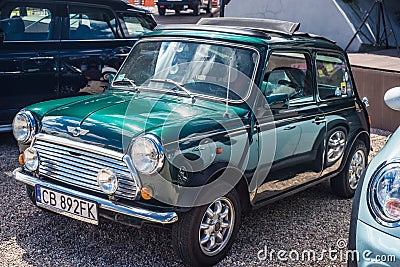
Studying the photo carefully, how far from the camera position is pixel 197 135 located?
3.51 meters

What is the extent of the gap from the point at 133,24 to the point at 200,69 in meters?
3.64

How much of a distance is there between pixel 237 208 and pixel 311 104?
133 cm

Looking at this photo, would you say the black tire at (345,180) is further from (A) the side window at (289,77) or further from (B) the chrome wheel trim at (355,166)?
(A) the side window at (289,77)

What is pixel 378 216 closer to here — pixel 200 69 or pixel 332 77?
pixel 200 69

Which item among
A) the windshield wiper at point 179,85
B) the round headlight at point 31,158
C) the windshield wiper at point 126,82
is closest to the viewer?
the round headlight at point 31,158

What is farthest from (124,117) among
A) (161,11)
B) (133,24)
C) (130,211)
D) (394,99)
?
(161,11)

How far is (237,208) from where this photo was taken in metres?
3.78

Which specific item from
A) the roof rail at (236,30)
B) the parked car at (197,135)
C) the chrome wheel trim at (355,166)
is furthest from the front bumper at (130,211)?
the chrome wheel trim at (355,166)

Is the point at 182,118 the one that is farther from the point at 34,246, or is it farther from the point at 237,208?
the point at 34,246

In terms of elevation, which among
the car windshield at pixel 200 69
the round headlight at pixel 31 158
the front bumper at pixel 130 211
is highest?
the car windshield at pixel 200 69

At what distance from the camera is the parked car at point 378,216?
99.5 inches

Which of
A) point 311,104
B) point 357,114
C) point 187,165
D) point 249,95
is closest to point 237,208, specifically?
point 187,165

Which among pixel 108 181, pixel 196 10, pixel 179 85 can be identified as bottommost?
pixel 196 10

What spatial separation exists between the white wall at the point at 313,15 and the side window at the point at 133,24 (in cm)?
555
